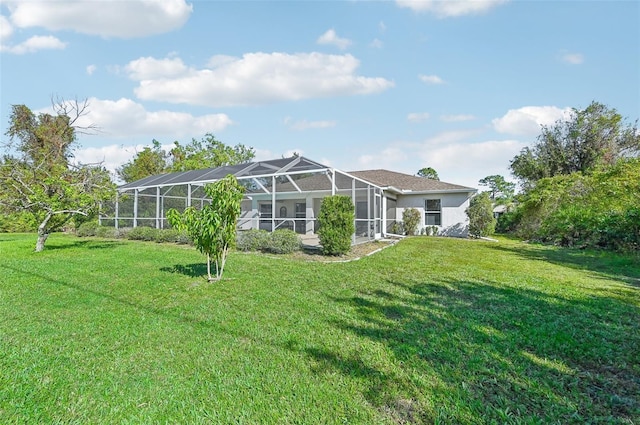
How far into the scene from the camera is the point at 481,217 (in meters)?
15.6

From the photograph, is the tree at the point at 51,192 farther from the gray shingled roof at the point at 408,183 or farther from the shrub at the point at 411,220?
the shrub at the point at 411,220

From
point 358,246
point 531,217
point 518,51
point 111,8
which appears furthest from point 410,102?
point 111,8

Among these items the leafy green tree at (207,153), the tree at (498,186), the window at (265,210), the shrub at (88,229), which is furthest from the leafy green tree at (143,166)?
the tree at (498,186)

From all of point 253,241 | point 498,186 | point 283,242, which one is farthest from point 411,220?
point 498,186

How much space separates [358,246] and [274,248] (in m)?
3.58

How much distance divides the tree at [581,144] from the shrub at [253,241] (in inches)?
906

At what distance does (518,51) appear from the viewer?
10.1 metres

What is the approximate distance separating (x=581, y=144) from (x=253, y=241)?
2610 centimetres

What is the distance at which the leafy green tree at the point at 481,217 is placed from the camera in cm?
1553

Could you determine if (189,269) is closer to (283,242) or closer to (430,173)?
(283,242)

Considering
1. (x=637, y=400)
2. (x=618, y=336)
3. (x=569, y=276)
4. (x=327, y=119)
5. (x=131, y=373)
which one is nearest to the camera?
(x=637, y=400)

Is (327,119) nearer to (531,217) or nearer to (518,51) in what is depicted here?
(518,51)

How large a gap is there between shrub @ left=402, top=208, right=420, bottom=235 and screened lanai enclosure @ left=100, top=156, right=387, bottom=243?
2091 mm

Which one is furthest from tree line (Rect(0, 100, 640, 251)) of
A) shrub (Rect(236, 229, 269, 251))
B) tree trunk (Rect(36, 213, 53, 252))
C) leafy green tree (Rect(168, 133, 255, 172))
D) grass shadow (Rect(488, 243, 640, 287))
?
shrub (Rect(236, 229, 269, 251))
